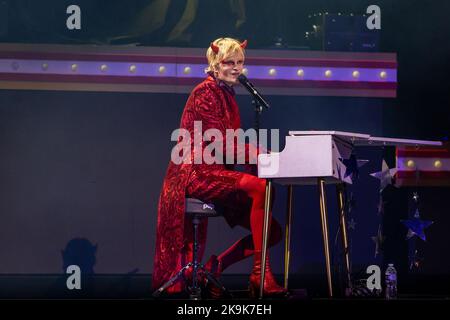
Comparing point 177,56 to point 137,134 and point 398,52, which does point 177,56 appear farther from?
point 398,52

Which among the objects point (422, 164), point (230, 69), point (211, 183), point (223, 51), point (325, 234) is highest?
point (223, 51)

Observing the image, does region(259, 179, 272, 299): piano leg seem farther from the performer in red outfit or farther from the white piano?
the performer in red outfit

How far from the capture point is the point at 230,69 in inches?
255

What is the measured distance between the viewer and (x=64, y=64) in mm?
7477

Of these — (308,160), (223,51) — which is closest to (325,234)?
(308,160)

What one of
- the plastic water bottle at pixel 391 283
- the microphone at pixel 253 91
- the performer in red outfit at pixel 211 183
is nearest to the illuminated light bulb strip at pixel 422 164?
the plastic water bottle at pixel 391 283

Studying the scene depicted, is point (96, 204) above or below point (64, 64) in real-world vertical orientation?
below

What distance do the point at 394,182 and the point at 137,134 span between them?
83.3 inches

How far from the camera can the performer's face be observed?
255 inches

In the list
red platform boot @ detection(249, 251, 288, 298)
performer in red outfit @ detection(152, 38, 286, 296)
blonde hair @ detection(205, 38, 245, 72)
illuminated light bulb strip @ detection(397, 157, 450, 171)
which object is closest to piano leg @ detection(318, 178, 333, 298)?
red platform boot @ detection(249, 251, 288, 298)

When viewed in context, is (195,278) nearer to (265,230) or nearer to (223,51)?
(265,230)

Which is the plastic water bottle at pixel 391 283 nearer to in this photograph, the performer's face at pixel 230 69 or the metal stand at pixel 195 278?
→ the metal stand at pixel 195 278
